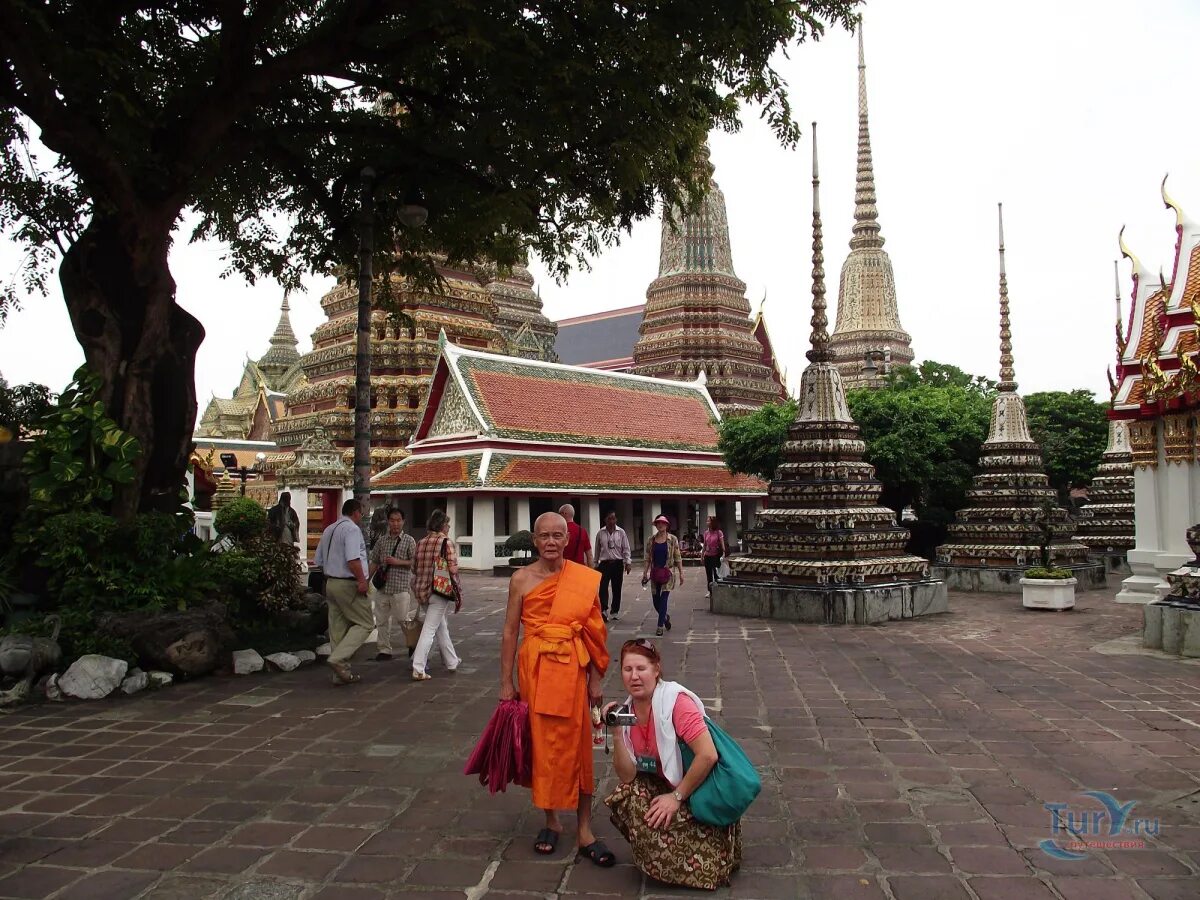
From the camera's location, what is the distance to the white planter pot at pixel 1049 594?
1327 cm

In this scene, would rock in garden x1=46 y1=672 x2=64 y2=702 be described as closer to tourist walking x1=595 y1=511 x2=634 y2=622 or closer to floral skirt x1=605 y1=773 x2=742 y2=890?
floral skirt x1=605 y1=773 x2=742 y2=890

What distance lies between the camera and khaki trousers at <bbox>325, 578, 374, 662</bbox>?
25.5ft

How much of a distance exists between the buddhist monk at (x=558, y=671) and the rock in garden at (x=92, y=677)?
15.9 ft

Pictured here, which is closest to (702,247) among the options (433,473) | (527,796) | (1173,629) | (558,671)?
(433,473)

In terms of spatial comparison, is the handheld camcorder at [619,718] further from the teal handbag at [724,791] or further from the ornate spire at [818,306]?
the ornate spire at [818,306]

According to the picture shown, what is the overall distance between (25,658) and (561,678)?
18.5 ft

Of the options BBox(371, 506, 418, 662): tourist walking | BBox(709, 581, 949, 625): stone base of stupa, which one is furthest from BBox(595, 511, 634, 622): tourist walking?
BBox(371, 506, 418, 662): tourist walking

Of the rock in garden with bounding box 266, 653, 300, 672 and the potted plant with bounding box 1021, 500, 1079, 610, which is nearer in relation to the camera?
the rock in garden with bounding box 266, 653, 300, 672

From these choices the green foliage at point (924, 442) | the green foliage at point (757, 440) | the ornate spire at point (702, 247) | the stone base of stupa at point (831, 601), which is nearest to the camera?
the stone base of stupa at point (831, 601)

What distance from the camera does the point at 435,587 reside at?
8.16m

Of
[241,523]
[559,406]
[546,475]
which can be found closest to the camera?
[241,523]

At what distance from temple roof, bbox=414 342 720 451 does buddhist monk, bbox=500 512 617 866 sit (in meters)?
19.1

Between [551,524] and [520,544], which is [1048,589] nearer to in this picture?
[520,544]

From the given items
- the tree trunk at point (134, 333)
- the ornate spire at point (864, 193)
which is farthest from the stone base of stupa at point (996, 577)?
the ornate spire at point (864, 193)
